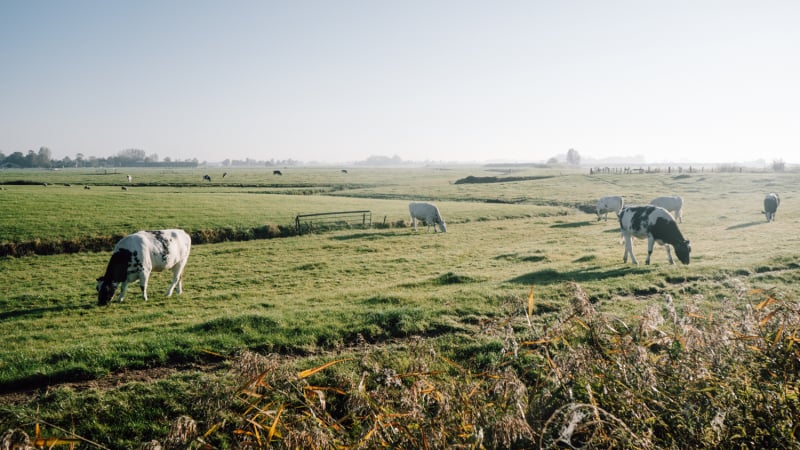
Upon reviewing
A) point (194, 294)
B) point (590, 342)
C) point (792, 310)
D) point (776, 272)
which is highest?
point (792, 310)

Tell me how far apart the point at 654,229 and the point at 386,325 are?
14.5 meters

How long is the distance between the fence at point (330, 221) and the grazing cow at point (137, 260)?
672 inches

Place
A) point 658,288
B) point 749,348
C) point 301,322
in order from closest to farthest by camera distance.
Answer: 1. point 749,348
2. point 301,322
3. point 658,288

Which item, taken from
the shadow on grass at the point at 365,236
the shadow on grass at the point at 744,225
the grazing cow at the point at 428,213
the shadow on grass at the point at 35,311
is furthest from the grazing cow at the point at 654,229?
the shadow on grass at the point at 35,311

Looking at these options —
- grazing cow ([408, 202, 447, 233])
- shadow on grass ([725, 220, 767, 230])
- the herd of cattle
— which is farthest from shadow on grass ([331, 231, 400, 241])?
shadow on grass ([725, 220, 767, 230])

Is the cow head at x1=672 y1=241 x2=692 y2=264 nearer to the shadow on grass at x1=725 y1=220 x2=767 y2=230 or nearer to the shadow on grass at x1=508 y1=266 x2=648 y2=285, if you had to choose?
the shadow on grass at x1=508 y1=266 x2=648 y2=285

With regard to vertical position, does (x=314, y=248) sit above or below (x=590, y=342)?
below

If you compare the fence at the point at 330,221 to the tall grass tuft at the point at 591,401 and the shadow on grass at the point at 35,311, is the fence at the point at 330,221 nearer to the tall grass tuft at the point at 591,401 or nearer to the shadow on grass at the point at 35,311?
the shadow on grass at the point at 35,311

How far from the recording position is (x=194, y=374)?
841cm

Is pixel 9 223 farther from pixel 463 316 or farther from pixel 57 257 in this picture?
pixel 463 316

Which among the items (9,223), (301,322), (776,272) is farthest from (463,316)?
(9,223)

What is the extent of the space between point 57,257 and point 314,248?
576 inches

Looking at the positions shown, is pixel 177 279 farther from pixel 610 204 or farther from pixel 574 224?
pixel 610 204

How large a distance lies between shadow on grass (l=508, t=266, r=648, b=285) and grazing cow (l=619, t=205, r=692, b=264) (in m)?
2.22
